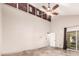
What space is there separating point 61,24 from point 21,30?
48 centimetres

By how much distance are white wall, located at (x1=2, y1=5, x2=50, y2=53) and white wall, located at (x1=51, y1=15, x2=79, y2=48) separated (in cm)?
Result: 8

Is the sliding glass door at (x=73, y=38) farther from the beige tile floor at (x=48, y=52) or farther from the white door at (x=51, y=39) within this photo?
the white door at (x=51, y=39)

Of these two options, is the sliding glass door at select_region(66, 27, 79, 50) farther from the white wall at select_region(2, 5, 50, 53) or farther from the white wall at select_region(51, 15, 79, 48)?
the white wall at select_region(2, 5, 50, 53)

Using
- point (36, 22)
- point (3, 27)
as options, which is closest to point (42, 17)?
point (36, 22)

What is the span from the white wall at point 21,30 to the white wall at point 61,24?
8cm

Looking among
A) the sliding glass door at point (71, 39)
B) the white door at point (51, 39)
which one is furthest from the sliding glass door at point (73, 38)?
the white door at point (51, 39)

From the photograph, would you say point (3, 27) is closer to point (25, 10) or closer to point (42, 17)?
point (25, 10)

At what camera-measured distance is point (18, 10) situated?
1.27 m

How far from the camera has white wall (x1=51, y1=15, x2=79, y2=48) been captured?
1277 mm

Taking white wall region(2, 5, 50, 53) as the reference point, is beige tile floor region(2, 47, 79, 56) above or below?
below

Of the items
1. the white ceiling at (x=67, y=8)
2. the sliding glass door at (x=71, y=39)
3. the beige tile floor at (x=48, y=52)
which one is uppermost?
the white ceiling at (x=67, y=8)

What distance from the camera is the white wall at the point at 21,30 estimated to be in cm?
120

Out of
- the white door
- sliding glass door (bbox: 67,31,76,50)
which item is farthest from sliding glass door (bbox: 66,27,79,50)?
the white door

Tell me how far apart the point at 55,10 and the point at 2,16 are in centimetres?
63
